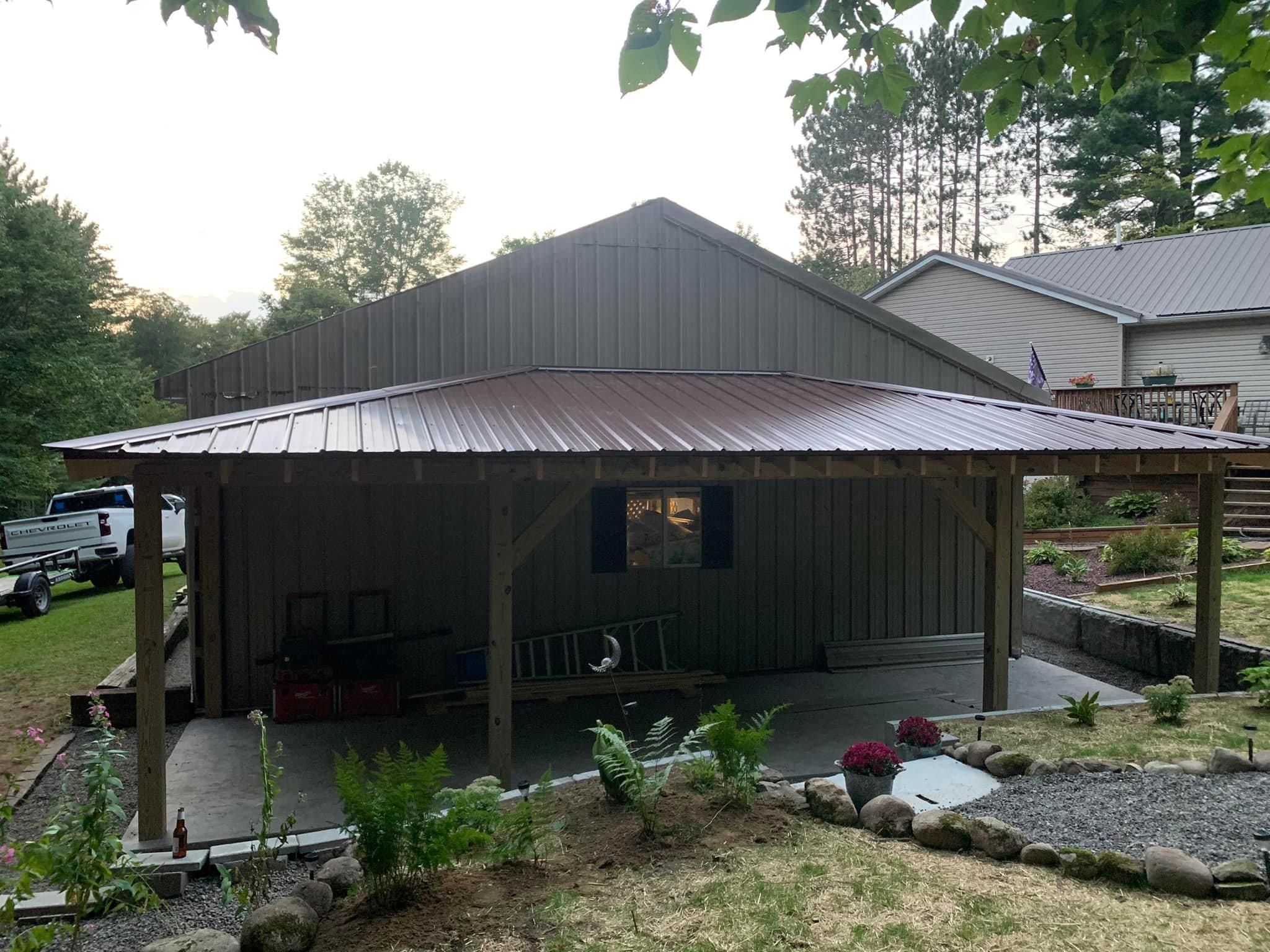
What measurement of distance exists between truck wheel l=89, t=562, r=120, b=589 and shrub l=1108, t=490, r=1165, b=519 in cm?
1849

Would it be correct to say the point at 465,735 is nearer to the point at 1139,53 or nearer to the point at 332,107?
the point at 1139,53

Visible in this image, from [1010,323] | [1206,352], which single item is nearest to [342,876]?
[1206,352]

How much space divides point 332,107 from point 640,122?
169 ft

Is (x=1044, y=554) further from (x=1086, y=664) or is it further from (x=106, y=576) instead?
(x=106, y=576)

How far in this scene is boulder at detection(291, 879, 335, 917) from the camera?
3943mm

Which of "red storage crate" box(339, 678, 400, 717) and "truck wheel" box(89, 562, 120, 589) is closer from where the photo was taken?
"red storage crate" box(339, 678, 400, 717)

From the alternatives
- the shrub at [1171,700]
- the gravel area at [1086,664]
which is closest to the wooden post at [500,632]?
the shrub at [1171,700]

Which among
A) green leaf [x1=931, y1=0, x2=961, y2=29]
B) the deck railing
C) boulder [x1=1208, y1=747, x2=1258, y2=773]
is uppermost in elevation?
green leaf [x1=931, y1=0, x2=961, y2=29]

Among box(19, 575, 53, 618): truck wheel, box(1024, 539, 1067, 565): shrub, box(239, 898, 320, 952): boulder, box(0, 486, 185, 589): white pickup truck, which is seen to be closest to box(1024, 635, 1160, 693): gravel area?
box(1024, 539, 1067, 565): shrub

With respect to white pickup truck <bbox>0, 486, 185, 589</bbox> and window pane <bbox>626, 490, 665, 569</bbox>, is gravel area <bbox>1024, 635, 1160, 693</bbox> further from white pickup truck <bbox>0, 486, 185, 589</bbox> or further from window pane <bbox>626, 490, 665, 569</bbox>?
white pickup truck <bbox>0, 486, 185, 589</bbox>

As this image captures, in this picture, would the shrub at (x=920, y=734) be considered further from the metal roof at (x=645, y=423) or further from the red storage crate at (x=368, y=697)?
the red storage crate at (x=368, y=697)

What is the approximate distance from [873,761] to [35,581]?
13.7 meters

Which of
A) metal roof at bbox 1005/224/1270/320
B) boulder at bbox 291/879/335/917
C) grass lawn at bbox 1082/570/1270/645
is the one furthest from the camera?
metal roof at bbox 1005/224/1270/320

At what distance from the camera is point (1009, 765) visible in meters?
5.83
